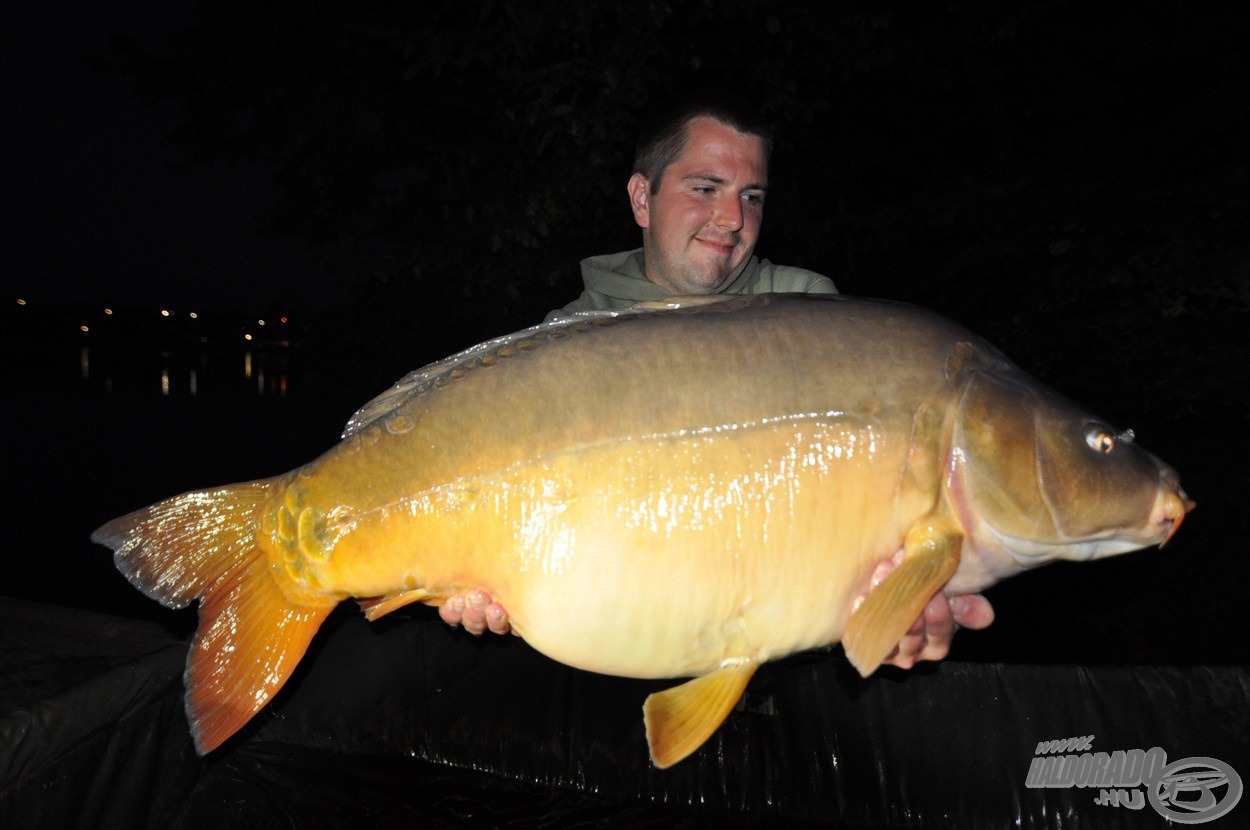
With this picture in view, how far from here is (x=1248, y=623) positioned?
3.11 m

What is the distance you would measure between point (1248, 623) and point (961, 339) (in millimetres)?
2702

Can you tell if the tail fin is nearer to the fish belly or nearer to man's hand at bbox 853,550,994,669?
the fish belly

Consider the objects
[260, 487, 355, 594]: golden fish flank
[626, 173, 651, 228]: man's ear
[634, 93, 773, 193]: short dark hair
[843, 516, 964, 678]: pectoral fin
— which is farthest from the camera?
[626, 173, 651, 228]: man's ear

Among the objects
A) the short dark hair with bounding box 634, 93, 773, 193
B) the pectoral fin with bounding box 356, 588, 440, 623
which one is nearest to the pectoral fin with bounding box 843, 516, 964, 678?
the pectoral fin with bounding box 356, 588, 440, 623

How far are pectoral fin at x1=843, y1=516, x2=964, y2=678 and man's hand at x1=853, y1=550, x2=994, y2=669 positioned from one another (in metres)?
0.18

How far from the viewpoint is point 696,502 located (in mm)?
1323

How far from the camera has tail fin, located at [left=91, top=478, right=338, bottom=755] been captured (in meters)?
1.39

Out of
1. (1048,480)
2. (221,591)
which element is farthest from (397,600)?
(1048,480)

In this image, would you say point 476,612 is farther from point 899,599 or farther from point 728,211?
point 728,211

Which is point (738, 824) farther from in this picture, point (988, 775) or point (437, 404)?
point (437, 404)

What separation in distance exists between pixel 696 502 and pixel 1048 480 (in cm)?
60

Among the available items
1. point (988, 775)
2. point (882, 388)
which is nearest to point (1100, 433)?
point (882, 388)

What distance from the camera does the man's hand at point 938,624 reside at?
4.82ft

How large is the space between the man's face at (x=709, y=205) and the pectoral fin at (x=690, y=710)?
4.16 feet
